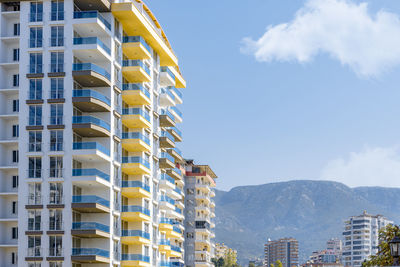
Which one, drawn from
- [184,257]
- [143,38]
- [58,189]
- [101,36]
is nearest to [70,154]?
[58,189]

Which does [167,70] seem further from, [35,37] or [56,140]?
[56,140]

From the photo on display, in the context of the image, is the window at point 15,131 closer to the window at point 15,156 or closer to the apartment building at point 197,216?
the window at point 15,156

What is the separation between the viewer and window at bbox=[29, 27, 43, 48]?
73.2m

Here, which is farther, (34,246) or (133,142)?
(133,142)

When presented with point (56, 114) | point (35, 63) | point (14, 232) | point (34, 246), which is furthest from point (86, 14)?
point (34, 246)

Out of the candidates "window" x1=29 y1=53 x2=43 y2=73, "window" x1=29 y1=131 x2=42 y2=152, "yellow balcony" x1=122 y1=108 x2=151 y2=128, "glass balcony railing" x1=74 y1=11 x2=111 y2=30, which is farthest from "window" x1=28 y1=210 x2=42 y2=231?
"glass balcony railing" x1=74 y1=11 x2=111 y2=30

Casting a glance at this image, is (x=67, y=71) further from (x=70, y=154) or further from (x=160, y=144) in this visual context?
(x=160, y=144)

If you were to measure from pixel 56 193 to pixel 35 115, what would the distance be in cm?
757

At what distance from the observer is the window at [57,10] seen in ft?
240

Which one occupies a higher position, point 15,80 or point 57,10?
point 57,10

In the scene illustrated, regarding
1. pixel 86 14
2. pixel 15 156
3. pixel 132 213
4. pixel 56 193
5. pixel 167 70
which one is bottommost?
pixel 132 213

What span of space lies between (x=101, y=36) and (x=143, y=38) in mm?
9677

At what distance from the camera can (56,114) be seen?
72188 millimetres

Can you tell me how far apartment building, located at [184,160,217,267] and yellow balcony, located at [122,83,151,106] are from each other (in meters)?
65.7
